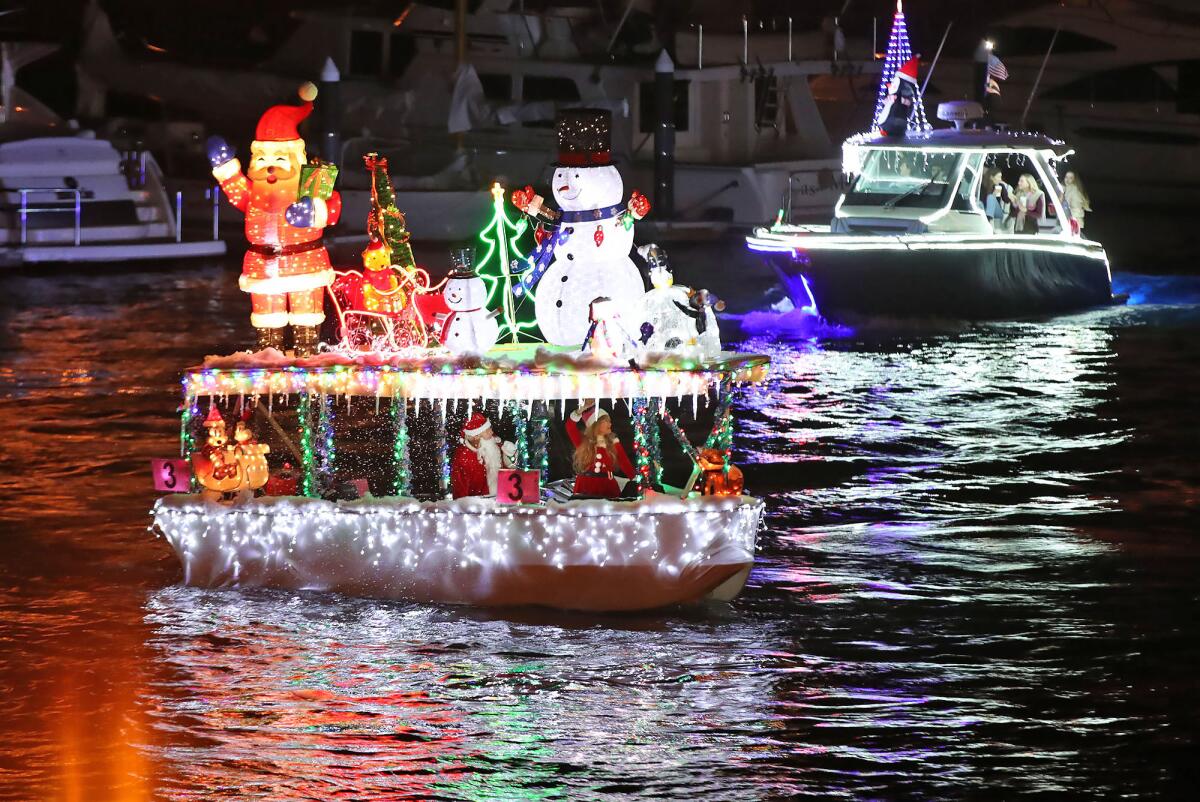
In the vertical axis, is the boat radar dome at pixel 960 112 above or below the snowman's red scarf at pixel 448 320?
above

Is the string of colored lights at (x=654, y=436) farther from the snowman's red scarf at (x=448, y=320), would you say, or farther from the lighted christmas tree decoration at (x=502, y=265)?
the snowman's red scarf at (x=448, y=320)

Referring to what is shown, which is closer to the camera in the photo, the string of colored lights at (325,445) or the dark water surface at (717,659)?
the dark water surface at (717,659)

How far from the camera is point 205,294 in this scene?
27281 millimetres

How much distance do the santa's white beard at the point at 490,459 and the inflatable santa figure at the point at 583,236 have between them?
3.35 ft

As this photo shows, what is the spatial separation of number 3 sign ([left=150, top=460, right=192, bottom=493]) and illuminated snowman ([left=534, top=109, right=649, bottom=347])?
2.48 meters

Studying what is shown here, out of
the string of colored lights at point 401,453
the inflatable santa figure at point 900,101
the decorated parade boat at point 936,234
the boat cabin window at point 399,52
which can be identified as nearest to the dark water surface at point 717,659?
the string of colored lights at point 401,453

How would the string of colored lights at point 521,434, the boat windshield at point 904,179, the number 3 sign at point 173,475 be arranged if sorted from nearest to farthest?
the number 3 sign at point 173,475 < the string of colored lights at point 521,434 < the boat windshield at point 904,179

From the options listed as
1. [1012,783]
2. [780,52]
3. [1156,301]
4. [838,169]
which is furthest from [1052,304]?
[1012,783]

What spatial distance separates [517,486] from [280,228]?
7.77ft

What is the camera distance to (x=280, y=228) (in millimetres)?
11859

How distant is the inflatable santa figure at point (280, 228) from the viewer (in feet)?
38.9

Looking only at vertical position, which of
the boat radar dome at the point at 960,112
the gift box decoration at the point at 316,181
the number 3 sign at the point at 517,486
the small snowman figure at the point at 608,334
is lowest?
the number 3 sign at the point at 517,486

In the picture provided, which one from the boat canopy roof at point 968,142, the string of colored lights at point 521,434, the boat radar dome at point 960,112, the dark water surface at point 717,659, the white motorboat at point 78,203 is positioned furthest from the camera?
the white motorboat at point 78,203

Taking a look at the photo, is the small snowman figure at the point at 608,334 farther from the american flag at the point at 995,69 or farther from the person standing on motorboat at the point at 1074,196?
the american flag at the point at 995,69
